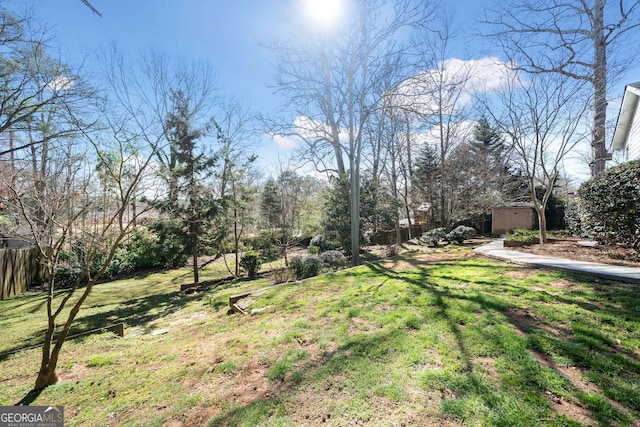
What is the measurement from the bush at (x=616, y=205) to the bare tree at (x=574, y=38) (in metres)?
4.06

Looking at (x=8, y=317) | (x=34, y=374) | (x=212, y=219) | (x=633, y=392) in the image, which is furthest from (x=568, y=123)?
(x=8, y=317)

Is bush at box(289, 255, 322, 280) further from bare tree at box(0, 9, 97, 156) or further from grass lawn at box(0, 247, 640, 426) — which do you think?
bare tree at box(0, 9, 97, 156)

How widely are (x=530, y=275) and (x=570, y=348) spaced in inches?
115

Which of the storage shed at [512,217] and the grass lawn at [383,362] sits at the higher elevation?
the storage shed at [512,217]

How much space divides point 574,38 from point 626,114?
486 centimetres

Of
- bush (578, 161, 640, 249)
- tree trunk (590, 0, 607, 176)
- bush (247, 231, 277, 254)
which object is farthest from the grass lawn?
bush (247, 231, 277, 254)

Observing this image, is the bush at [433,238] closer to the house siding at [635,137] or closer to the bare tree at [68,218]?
the house siding at [635,137]

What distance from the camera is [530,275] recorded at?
4949 millimetres

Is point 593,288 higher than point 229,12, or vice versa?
point 229,12

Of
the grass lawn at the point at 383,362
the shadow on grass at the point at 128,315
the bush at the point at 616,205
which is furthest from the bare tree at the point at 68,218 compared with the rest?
the bush at the point at 616,205

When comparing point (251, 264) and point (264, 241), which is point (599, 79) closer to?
point (251, 264)

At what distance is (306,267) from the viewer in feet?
25.2

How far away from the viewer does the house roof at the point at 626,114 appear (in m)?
8.95

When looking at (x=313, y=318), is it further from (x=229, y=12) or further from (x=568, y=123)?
(x=568, y=123)
